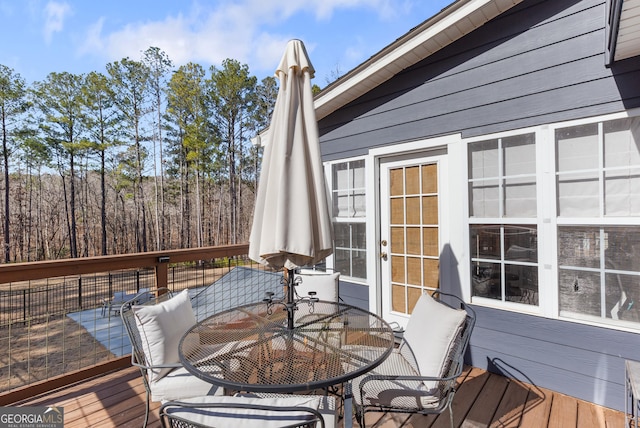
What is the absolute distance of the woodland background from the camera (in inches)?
466

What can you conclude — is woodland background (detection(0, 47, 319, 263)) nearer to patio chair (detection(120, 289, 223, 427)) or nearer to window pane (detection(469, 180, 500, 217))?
window pane (detection(469, 180, 500, 217))

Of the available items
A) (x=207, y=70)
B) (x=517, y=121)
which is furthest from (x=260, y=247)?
(x=207, y=70)

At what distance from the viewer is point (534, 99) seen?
8.49ft

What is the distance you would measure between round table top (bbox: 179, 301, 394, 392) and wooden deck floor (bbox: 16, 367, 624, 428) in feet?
2.34

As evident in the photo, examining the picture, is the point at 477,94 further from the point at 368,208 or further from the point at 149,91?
the point at 149,91

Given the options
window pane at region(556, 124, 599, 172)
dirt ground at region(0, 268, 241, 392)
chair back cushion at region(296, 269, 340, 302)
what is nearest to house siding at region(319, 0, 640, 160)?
window pane at region(556, 124, 599, 172)

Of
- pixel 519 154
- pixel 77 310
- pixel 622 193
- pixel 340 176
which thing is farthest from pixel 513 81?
pixel 77 310

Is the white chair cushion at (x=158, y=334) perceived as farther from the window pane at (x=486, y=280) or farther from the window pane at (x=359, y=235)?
the window pane at (x=486, y=280)

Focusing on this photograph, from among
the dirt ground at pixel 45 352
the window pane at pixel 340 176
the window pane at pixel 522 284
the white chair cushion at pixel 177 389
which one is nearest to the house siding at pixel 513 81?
the window pane at pixel 340 176

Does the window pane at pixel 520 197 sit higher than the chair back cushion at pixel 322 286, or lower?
higher

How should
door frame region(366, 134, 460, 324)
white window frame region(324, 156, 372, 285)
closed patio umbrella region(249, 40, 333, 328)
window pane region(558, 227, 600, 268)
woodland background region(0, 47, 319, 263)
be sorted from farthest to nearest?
woodland background region(0, 47, 319, 263)
white window frame region(324, 156, 372, 285)
door frame region(366, 134, 460, 324)
window pane region(558, 227, 600, 268)
closed patio umbrella region(249, 40, 333, 328)

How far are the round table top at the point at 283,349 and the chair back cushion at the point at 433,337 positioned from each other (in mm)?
Answer: 228

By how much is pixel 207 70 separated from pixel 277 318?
14.4m

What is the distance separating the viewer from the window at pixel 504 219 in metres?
2.61
